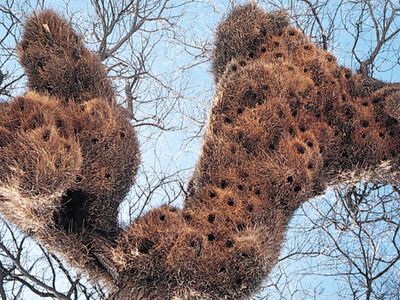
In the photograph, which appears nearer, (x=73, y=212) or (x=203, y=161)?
(x=73, y=212)

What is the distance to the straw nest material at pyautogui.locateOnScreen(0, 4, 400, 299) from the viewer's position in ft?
13.0

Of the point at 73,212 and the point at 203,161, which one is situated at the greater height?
the point at 203,161

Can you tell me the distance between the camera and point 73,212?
438 cm

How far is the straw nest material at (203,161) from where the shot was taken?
3963 mm

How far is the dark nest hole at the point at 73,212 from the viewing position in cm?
430

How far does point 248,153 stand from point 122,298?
137 cm

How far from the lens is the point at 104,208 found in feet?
14.2

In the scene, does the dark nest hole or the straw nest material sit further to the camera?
the dark nest hole

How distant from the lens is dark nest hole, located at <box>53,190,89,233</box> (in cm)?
430

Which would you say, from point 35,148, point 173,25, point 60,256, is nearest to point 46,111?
point 35,148

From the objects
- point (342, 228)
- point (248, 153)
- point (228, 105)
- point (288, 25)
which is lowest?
point (248, 153)

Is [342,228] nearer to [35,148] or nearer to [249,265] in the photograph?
[249,265]

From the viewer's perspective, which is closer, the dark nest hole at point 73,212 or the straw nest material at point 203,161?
the straw nest material at point 203,161

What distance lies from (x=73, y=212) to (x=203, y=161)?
103cm
